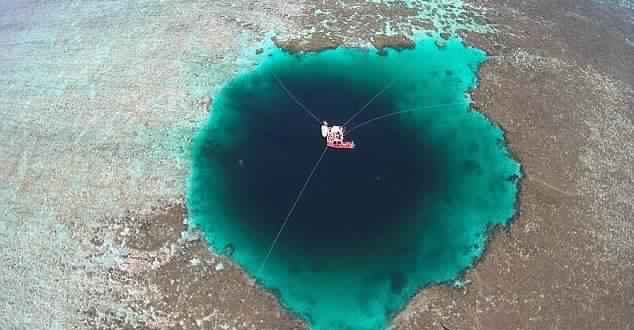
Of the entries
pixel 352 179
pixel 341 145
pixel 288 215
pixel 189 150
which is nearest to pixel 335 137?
pixel 341 145

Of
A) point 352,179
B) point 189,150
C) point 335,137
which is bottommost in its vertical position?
point 352,179

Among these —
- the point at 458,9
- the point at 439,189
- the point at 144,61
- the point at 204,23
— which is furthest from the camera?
the point at 458,9

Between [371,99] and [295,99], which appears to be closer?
[295,99]

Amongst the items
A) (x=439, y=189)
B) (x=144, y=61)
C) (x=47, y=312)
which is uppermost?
(x=144, y=61)

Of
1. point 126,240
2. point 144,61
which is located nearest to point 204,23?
point 144,61

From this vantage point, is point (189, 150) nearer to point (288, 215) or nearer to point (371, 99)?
point (288, 215)

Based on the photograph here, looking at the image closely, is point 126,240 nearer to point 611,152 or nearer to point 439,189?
point 439,189

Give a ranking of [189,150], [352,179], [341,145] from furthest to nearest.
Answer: [189,150]
[341,145]
[352,179]

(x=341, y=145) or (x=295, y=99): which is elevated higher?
(x=295, y=99)

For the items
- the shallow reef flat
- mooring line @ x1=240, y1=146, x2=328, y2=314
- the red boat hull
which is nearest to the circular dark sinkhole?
mooring line @ x1=240, y1=146, x2=328, y2=314
